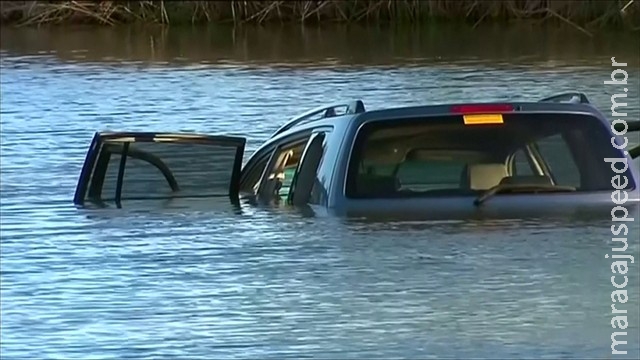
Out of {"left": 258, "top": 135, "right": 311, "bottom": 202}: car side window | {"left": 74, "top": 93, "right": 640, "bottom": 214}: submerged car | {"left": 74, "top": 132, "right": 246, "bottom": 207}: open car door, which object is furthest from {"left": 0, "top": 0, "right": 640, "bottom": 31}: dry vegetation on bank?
{"left": 74, "top": 93, "right": 640, "bottom": 214}: submerged car

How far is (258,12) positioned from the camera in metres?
29.4

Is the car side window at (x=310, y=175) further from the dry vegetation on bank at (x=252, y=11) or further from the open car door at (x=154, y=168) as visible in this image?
the dry vegetation on bank at (x=252, y=11)

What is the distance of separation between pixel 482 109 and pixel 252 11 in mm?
23703

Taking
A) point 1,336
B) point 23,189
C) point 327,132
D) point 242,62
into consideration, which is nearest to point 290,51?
point 242,62

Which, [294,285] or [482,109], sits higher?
[482,109]

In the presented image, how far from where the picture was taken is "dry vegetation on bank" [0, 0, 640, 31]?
2808 cm

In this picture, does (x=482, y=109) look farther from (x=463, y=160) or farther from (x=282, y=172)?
(x=282, y=172)

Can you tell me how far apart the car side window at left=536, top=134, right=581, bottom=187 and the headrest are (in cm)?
22

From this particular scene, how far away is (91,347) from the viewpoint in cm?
452

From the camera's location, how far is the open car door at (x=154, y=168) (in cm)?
763

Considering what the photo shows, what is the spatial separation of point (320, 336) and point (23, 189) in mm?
5974

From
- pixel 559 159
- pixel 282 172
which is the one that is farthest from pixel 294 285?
pixel 282 172

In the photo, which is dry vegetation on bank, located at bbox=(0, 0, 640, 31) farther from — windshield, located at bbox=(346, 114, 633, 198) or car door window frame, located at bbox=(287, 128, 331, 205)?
windshield, located at bbox=(346, 114, 633, 198)

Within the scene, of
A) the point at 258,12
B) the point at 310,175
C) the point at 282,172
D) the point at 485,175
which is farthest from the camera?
the point at 258,12
